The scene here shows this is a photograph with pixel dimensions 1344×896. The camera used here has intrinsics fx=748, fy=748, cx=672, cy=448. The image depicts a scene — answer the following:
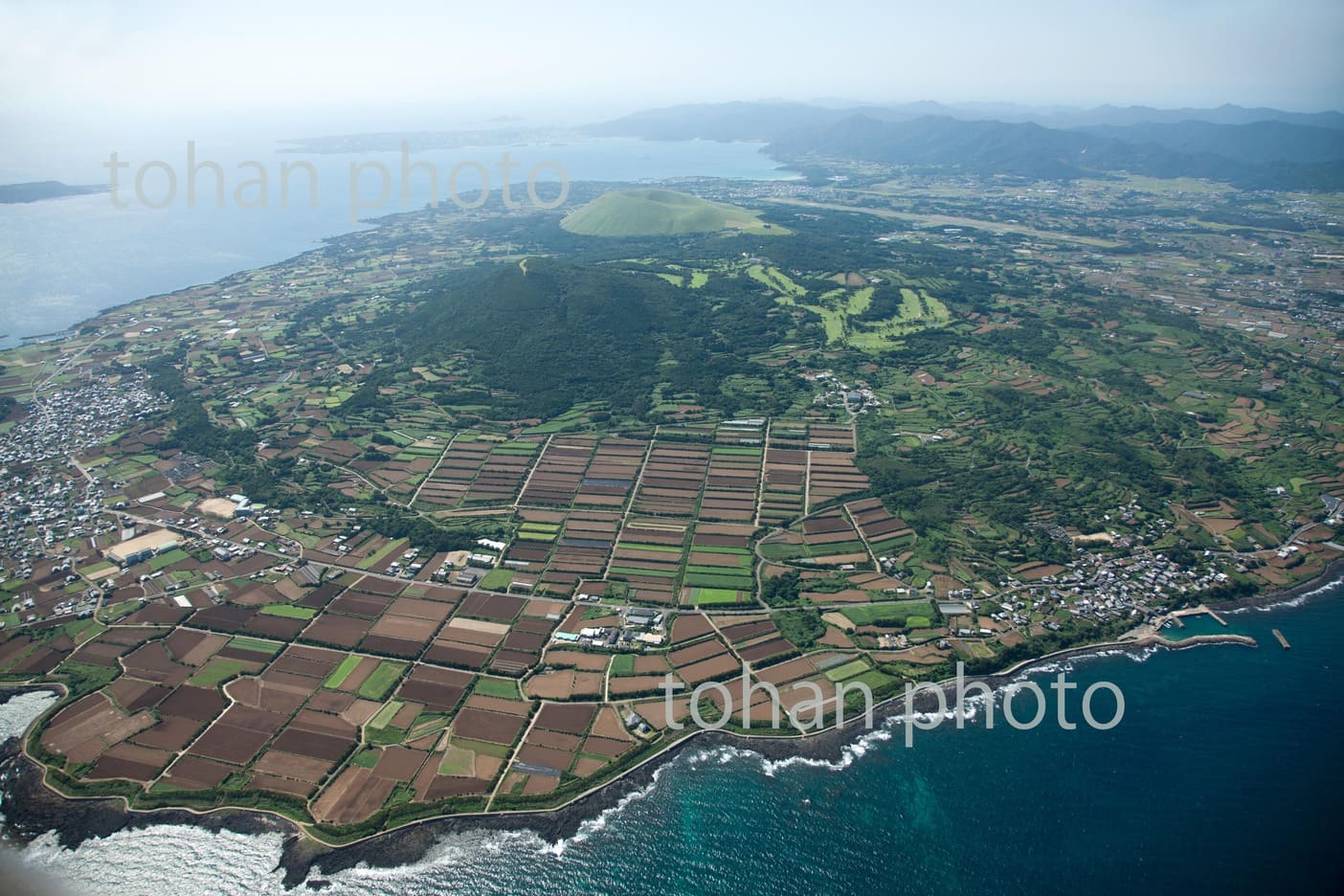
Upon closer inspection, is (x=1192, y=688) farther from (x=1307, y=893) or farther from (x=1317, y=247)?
(x=1317, y=247)

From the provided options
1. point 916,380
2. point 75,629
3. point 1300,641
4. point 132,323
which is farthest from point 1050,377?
point 132,323

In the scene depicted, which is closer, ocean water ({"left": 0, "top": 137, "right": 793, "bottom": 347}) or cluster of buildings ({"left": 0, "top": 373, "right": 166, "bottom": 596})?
cluster of buildings ({"left": 0, "top": 373, "right": 166, "bottom": 596})

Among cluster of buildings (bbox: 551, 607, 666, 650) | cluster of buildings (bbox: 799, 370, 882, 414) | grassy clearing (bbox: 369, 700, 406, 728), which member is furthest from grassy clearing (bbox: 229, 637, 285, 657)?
cluster of buildings (bbox: 799, 370, 882, 414)

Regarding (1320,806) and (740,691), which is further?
(740,691)

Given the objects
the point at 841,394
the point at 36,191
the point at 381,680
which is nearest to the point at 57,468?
the point at 381,680

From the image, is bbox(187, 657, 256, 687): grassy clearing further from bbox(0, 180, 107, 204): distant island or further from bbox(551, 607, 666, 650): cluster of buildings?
bbox(0, 180, 107, 204): distant island

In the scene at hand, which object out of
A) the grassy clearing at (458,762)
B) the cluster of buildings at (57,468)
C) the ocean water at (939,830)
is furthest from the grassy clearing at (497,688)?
the cluster of buildings at (57,468)
